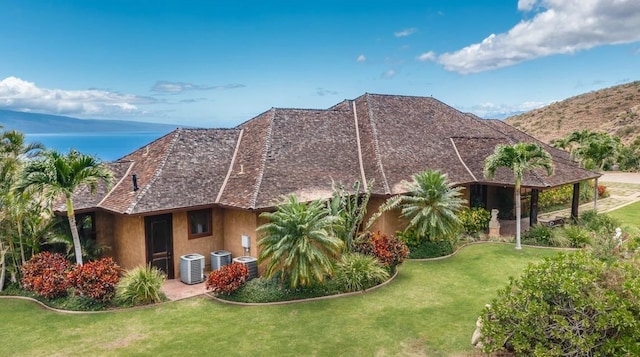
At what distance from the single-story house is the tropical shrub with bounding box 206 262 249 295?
84.4 inches

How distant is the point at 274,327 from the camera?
12516 mm

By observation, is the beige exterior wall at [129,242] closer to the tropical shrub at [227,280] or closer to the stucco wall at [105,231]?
the stucco wall at [105,231]

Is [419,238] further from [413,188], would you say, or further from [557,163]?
[557,163]

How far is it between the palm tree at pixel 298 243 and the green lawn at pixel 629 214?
20.1 m

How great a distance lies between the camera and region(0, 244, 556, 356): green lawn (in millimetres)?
11266

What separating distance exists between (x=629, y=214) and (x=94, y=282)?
98.2 ft

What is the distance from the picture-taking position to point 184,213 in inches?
677

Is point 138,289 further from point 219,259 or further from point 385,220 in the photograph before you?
point 385,220

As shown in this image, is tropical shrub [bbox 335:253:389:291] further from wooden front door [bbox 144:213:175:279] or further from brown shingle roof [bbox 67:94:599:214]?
wooden front door [bbox 144:213:175:279]

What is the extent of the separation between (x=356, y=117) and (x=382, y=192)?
21.1 ft

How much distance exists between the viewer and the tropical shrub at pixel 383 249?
1634cm

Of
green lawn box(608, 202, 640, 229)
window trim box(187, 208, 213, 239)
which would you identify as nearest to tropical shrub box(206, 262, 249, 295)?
window trim box(187, 208, 213, 239)

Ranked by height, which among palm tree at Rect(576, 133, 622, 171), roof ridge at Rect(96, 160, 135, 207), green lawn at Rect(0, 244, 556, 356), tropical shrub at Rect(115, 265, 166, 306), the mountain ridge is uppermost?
the mountain ridge

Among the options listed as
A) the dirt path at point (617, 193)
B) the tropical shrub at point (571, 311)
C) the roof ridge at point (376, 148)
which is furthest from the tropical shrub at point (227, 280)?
the dirt path at point (617, 193)
